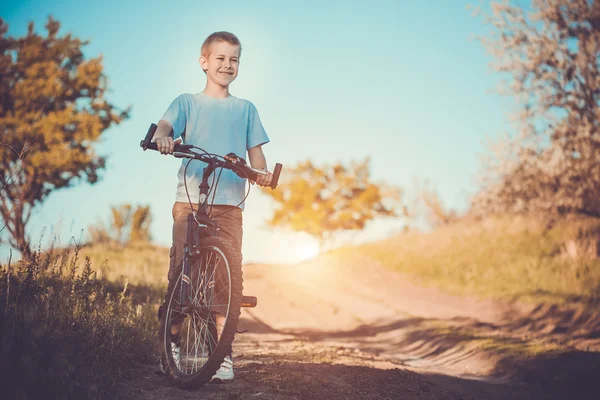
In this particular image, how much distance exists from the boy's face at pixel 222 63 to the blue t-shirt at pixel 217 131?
170mm

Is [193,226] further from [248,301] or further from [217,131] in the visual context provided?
[217,131]

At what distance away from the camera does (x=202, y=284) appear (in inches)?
149

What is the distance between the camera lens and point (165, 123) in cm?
399

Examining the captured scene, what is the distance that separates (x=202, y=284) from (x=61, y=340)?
999mm

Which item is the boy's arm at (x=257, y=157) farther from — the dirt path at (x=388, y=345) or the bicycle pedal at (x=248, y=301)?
the dirt path at (x=388, y=345)

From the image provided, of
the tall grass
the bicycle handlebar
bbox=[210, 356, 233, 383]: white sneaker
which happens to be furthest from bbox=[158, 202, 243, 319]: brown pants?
bbox=[210, 356, 233, 383]: white sneaker

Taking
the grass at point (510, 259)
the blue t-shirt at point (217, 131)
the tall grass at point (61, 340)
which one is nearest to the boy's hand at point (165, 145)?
the blue t-shirt at point (217, 131)

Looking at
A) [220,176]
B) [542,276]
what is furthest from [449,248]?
[220,176]

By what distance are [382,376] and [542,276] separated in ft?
43.3

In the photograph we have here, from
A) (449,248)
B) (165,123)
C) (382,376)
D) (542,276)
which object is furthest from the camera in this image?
(449,248)

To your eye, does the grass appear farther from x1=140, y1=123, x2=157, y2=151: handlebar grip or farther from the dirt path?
x1=140, y1=123, x2=157, y2=151: handlebar grip

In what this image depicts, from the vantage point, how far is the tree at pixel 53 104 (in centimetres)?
1734

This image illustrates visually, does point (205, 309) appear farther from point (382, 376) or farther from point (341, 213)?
point (341, 213)

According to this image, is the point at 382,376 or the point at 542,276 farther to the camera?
the point at 542,276
